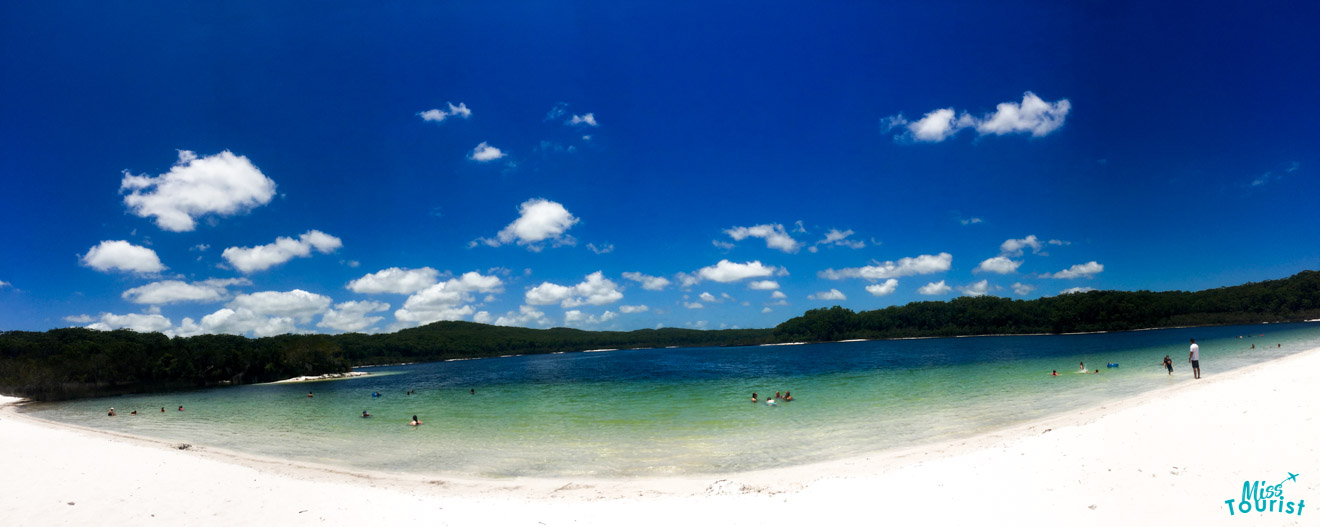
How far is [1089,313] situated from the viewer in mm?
129375

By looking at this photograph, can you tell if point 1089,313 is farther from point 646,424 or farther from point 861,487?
point 861,487

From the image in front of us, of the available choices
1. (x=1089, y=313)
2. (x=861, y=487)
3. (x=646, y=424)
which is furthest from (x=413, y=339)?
(x=1089, y=313)

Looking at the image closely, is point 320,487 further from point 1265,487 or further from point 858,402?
point 858,402

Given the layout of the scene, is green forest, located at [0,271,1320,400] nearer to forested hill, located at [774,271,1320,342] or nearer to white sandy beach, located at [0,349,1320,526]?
forested hill, located at [774,271,1320,342]

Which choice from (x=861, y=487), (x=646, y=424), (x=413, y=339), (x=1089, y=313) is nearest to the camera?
(x=861, y=487)

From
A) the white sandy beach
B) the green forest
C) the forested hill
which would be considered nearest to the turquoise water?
the white sandy beach

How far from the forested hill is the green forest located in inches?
9.7

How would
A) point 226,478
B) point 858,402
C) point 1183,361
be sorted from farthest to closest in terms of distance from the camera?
point 1183,361 < point 858,402 < point 226,478

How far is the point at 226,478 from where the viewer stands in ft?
39.7

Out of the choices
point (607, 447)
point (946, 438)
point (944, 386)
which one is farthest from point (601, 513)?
point (944, 386)

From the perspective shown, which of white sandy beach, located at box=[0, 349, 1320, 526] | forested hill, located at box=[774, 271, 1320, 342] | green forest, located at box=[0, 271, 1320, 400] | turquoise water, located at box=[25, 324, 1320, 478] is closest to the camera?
white sandy beach, located at box=[0, 349, 1320, 526]

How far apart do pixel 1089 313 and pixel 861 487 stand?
157443 millimetres

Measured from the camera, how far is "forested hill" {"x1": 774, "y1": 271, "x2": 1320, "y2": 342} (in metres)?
109

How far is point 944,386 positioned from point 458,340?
17893 centimetres
